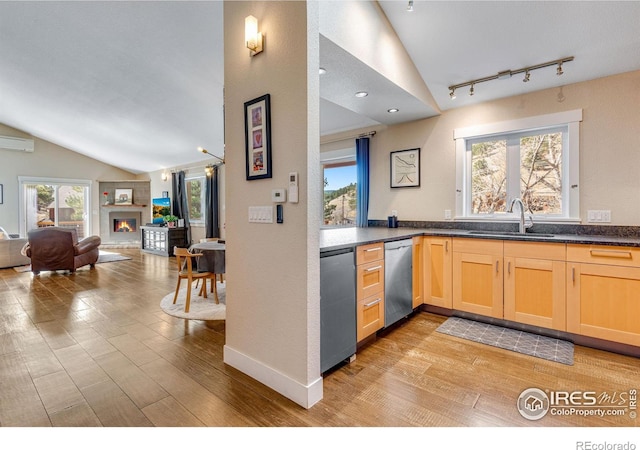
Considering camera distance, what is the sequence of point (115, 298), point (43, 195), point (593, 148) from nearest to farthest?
point (593, 148), point (115, 298), point (43, 195)

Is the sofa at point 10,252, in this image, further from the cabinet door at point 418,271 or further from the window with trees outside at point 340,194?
the cabinet door at point 418,271

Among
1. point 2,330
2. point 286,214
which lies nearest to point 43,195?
point 2,330

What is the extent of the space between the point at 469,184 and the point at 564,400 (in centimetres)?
240

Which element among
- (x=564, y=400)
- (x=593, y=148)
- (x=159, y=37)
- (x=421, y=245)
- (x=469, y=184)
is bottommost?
(x=564, y=400)

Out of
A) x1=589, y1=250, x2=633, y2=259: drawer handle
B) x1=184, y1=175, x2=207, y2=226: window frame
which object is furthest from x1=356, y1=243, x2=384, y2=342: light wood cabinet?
x1=184, y1=175, x2=207, y2=226: window frame

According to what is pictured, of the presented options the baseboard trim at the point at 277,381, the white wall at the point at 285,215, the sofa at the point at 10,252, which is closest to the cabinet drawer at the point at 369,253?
the white wall at the point at 285,215

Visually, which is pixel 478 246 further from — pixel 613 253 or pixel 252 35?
pixel 252 35

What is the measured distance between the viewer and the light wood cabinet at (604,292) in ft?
7.63

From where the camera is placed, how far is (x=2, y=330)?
9.54 feet

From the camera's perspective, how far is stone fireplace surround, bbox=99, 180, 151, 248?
998cm

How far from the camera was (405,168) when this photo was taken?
4.04 metres

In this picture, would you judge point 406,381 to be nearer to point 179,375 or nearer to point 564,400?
point 564,400

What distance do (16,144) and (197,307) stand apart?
8807mm

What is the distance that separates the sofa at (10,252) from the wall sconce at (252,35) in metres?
A: 7.14
